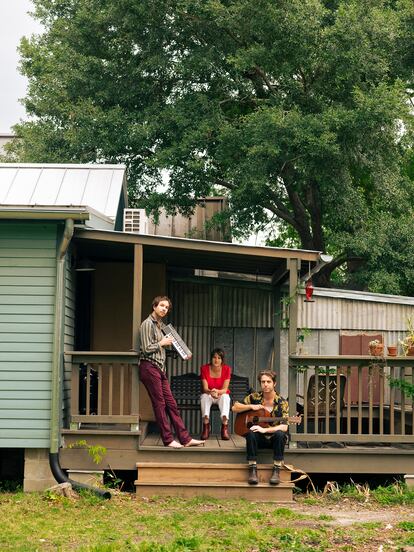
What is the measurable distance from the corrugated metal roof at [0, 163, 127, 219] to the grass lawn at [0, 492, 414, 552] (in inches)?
162

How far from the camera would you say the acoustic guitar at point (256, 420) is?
30.8 feet

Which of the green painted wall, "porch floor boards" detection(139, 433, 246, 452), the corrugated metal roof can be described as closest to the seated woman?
"porch floor boards" detection(139, 433, 246, 452)

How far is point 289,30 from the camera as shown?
1884cm

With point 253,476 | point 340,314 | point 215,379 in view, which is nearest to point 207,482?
point 253,476

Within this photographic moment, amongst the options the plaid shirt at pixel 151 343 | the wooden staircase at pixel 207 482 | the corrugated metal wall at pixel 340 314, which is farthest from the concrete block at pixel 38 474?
the corrugated metal wall at pixel 340 314

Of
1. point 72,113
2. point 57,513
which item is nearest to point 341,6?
point 72,113

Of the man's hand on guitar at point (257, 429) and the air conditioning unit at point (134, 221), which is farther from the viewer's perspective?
the air conditioning unit at point (134, 221)

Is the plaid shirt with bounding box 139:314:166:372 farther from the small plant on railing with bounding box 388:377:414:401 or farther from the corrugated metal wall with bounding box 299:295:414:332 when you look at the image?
the corrugated metal wall with bounding box 299:295:414:332

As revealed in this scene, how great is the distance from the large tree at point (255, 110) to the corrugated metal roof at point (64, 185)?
5982 millimetres

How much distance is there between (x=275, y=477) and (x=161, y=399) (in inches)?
54.6

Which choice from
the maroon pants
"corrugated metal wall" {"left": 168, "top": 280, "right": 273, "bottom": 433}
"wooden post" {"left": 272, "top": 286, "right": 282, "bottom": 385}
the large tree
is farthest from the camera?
the large tree

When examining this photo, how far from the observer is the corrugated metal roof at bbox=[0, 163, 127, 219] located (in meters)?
12.0

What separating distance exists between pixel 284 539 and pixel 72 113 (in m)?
15.6

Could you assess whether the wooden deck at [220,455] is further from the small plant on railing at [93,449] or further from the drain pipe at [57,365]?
the drain pipe at [57,365]
